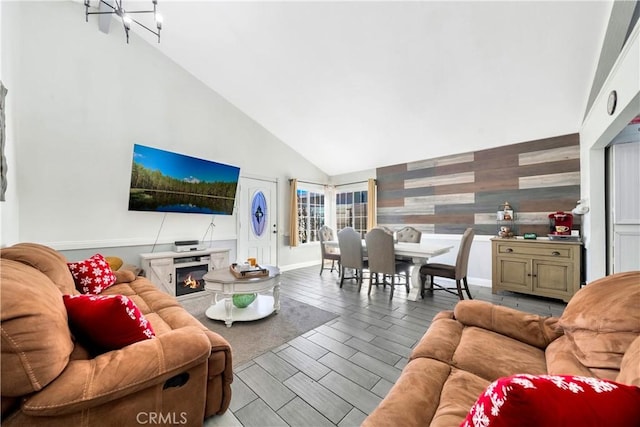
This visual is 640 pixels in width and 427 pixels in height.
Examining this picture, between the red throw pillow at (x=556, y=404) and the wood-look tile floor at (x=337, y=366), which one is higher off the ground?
the red throw pillow at (x=556, y=404)

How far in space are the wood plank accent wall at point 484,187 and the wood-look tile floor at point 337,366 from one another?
54.2 inches

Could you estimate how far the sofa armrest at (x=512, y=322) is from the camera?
1.39 metres

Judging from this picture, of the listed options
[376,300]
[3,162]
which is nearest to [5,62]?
[3,162]

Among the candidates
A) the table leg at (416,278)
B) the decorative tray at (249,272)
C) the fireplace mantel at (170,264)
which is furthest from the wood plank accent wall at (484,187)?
the fireplace mantel at (170,264)

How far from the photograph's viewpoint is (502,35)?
248cm

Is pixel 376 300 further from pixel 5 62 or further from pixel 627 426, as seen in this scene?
pixel 5 62

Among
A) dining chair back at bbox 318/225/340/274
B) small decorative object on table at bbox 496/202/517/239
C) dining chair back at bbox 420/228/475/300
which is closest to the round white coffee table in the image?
dining chair back at bbox 318/225/340/274

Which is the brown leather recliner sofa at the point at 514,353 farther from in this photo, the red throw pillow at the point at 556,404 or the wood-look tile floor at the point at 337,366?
the wood-look tile floor at the point at 337,366

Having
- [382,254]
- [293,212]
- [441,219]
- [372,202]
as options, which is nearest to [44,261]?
[382,254]

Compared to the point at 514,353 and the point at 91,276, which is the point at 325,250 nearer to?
the point at 91,276

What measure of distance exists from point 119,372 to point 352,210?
5471mm

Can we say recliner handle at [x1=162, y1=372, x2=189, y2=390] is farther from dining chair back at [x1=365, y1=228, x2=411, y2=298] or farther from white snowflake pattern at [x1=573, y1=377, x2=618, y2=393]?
dining chair back at [x1=365, y1=228, x2=411, y2=298]

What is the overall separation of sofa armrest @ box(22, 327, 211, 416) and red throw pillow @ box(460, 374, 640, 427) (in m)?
1.15

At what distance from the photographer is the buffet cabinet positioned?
10.3ft
